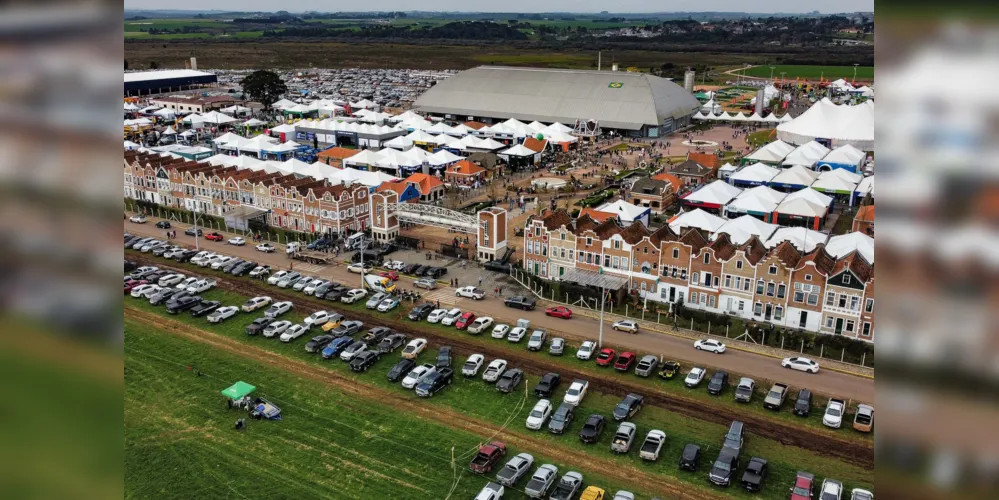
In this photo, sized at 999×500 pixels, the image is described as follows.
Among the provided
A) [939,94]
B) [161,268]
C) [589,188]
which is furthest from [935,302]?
[589,188]

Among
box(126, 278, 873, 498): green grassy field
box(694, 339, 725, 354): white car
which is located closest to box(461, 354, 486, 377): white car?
box(126, 278, 873, 498): green grassy field

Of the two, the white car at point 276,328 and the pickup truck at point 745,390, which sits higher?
the white car at point 276,328

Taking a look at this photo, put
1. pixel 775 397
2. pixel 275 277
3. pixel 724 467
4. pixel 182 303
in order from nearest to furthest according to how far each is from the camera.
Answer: pixel 724 467 < pixel 775 397 < pixel 182 303 < pixel 275 277

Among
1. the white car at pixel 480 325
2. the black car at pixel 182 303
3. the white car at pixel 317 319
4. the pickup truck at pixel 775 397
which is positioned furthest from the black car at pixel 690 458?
the black car at pixel 182 303

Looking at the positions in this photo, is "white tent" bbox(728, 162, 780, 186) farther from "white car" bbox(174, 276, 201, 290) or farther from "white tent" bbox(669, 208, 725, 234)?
"white car" bbox(174, 276, 201, 290)

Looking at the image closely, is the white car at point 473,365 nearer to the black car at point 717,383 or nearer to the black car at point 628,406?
the black car at point 628,406

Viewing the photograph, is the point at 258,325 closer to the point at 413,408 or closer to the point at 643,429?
the point at 413,408

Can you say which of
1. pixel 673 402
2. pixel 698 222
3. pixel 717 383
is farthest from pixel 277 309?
pixel 698 222
